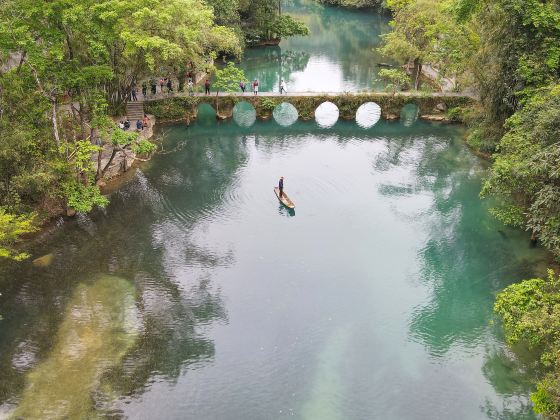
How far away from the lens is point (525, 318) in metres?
18.6

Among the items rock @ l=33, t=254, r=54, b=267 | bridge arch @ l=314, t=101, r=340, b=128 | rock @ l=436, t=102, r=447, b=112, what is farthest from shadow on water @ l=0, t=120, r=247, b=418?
rock @ l=436, t=102, r=447, b=112

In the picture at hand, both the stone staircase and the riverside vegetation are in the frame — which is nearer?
the riverside vegetation

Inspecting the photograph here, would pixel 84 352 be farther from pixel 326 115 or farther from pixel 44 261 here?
pixel 326 115

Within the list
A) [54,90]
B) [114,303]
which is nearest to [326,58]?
[54,90]

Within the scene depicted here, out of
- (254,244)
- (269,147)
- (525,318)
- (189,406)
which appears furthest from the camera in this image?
(269,147)

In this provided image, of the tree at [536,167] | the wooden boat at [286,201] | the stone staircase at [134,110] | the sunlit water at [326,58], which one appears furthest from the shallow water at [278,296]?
the sunlit water at [326,58]

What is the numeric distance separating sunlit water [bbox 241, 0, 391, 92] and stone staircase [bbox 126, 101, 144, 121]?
1814 cm

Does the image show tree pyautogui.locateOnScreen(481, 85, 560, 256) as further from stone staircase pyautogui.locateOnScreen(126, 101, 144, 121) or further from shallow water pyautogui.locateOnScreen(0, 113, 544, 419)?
stone staircase pyautogui.locateOnScreen(126, 101, 144, 121)

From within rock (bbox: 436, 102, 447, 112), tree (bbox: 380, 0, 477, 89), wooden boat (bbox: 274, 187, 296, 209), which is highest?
tree (bbox: 380, 0, 477, 89)

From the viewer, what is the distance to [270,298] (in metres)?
26.3

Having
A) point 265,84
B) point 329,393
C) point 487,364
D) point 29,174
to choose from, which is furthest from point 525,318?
point 265,84

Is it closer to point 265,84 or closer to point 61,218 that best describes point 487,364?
point 61,218

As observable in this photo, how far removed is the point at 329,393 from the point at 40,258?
58.1 feet

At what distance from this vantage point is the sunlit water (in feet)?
203
